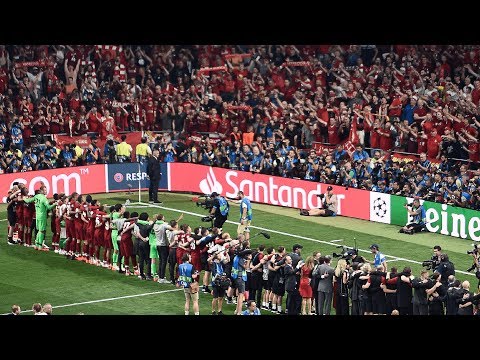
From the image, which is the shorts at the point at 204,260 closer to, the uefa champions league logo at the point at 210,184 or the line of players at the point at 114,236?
the line of players at the point at 114,236

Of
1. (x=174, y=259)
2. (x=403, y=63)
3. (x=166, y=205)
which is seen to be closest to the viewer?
(x=174, y=259)

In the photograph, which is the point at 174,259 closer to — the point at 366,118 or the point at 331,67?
the point at 366,118

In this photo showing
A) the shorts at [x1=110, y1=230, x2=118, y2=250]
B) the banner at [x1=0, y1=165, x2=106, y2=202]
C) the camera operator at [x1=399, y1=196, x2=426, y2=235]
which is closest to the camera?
the shorts at [x1=110, y1=230, x2=118, y2=250]

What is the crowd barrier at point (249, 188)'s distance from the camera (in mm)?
34125

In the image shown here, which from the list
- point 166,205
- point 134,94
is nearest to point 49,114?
point 134,94

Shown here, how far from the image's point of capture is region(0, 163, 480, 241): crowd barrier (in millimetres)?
34125

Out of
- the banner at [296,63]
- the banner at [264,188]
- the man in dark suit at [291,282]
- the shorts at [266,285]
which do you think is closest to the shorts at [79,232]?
the shorts at [266,285]

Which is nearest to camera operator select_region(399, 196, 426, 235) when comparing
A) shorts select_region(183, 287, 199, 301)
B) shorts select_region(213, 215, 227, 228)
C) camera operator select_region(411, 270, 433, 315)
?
shorts select_region(213, 215, 227, 228)

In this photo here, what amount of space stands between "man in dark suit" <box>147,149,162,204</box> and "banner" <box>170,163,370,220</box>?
5.77ft

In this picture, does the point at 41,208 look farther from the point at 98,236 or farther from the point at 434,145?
the point at 434,145

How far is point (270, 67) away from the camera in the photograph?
45.1 metres

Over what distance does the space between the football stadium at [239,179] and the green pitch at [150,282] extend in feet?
0.24

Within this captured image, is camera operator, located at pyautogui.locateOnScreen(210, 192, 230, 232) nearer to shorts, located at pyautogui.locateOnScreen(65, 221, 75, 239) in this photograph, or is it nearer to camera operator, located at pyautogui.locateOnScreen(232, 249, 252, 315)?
shorts, located at pyautogui.locateOnScreen(65, 221, 75, 239)

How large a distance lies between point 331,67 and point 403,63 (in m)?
2.96
